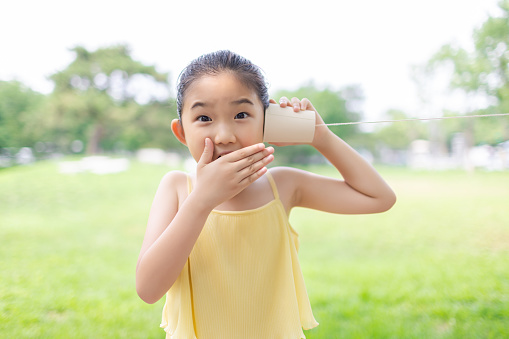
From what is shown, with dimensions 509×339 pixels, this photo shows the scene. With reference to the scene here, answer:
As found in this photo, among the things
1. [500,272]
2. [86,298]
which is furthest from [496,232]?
[86,298]

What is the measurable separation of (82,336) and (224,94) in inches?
54.3

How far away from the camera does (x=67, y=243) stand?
2451mm

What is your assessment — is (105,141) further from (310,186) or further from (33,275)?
(310,186)

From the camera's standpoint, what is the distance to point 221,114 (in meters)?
0.56

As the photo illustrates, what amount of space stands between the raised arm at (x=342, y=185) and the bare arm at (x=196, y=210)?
0.56 ft

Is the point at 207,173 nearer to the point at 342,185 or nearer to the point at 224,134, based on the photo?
the point at 224,134

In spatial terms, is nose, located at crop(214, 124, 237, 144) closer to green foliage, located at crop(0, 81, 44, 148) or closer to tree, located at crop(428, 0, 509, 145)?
green foliage, located at crop(0, 81, 44, 148)

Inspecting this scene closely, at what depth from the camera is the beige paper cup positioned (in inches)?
24.4

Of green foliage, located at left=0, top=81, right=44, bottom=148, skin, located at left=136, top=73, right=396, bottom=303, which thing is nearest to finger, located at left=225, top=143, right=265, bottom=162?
skin, located at left=136, top=73, right=396, bottom=303

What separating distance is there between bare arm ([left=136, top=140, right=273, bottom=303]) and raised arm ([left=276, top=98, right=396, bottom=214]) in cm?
17

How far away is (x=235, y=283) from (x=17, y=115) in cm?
214

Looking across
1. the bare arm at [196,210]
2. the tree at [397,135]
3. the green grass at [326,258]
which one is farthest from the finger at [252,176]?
the tree at [397,135]

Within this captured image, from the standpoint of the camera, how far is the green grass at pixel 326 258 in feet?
5.28

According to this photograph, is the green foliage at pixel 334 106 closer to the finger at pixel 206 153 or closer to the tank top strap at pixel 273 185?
the tank top strap at pixel 273 185
